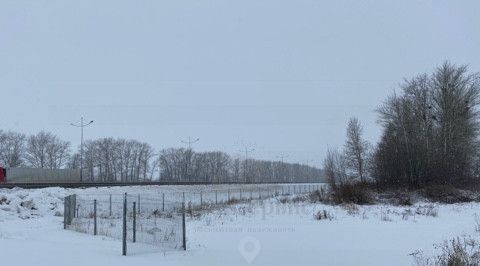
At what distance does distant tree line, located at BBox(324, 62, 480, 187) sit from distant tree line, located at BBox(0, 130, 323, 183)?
68.5 metres

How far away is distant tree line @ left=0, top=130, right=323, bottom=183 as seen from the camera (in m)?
129

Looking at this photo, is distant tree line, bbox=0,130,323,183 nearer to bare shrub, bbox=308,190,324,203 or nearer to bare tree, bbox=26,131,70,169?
bare tree, bbox=26,131,70,169

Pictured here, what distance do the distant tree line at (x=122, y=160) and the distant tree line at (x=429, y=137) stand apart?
6852 centimetres

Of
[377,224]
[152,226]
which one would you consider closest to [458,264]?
[152,226]

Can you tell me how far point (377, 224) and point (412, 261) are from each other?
9845 millimetres

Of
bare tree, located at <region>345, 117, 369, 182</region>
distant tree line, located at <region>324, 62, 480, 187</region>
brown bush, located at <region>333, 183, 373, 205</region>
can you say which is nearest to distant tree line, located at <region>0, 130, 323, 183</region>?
bare tree, located at <region>345, 117, 369, 182</region>

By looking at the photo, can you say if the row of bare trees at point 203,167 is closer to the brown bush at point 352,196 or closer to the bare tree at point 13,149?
the bare tree at point 13,149

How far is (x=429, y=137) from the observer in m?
58.4

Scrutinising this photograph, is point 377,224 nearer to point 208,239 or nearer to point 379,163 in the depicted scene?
point 208,239

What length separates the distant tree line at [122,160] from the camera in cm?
12925

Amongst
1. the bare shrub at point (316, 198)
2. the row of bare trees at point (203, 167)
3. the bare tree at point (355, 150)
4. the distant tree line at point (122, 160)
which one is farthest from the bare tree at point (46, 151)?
the bare shrub at point (316, 198)

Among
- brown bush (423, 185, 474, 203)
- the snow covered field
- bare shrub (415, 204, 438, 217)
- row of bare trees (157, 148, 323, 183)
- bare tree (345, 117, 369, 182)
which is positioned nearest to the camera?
the snow covered field

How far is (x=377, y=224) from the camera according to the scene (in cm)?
2177

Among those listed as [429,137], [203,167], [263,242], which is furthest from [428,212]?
[203,167]
